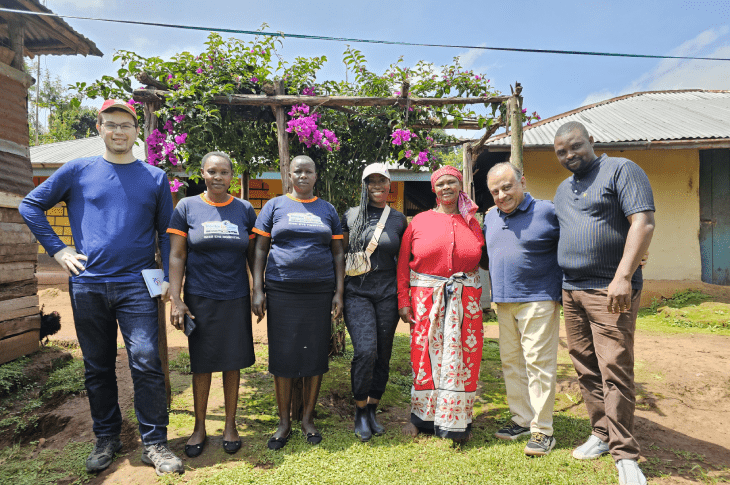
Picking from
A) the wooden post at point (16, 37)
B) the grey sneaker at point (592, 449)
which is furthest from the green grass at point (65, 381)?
the grey sneaker at point (592, 449)

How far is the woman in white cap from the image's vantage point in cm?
306

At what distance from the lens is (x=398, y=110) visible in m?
4.52

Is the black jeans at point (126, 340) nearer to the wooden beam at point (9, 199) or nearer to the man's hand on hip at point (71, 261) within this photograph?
the man's hand on hip at point (71, 261)

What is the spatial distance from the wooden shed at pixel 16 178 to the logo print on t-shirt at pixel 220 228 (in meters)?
3.31

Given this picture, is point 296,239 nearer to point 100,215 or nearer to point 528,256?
point 100,215

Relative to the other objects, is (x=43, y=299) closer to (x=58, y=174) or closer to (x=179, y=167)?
(x=179, y=167)

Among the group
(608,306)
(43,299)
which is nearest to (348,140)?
(608,306)

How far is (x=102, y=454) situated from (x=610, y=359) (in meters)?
3.27

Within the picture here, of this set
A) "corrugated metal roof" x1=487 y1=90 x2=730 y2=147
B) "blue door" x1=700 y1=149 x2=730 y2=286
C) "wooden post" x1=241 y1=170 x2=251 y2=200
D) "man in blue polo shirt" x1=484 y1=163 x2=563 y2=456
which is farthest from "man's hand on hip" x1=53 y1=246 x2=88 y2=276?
"blue door" x1=700 y1=149 x2=730 y2=286

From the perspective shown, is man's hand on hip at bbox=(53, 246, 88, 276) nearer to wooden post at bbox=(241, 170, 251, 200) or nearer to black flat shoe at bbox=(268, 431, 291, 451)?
black flat shoe at bbox=(268, 431, 291, 451)

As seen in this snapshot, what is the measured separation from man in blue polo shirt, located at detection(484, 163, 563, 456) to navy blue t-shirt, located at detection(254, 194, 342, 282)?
122 cm

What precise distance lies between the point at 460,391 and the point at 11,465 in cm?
312

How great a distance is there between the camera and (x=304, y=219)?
117 inches

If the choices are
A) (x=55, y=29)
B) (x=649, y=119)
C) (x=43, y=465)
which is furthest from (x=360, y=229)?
(x=649, y=119)
